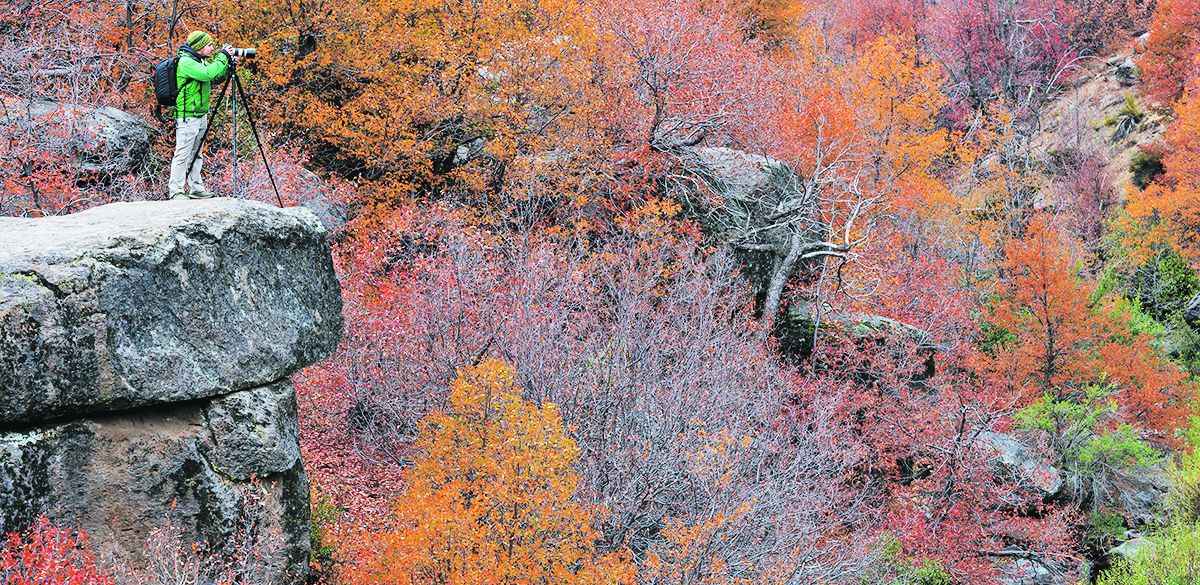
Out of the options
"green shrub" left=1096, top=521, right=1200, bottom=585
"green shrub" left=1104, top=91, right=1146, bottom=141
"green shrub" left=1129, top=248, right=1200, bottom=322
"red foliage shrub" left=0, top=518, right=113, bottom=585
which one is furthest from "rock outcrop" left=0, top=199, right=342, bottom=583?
"green shrub" left=1104, top=91, right=1146, bottom=141

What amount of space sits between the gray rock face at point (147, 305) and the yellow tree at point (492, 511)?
3016 mm

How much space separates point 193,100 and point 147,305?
266cm

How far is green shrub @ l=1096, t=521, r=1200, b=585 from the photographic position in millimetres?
17844

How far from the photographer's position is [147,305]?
9.20m

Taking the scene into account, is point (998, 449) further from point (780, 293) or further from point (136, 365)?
point (136, 365)

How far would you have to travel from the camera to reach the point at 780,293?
2281 cm

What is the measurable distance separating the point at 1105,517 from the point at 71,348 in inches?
863

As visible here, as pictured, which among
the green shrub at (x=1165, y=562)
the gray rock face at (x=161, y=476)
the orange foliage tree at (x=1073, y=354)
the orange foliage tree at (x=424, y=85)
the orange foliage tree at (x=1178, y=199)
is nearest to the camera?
the gray rock face at (x=161, y=476)

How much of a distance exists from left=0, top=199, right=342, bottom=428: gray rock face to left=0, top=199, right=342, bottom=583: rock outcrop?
0.05 feet

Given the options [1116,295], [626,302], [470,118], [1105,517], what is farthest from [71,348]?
[1116,295]

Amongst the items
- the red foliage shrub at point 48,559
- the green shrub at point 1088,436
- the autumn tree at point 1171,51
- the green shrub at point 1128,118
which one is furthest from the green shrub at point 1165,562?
the green shrub at point 1128,118

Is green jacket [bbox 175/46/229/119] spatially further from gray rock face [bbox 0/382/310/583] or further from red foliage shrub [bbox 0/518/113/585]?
red foliage shrub [bbox 0/518/113/585]

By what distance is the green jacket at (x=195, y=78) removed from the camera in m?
9.96

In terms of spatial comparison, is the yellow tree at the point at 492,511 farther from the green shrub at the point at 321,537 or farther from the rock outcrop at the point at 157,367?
the rock outcrop at the point at 157,367
